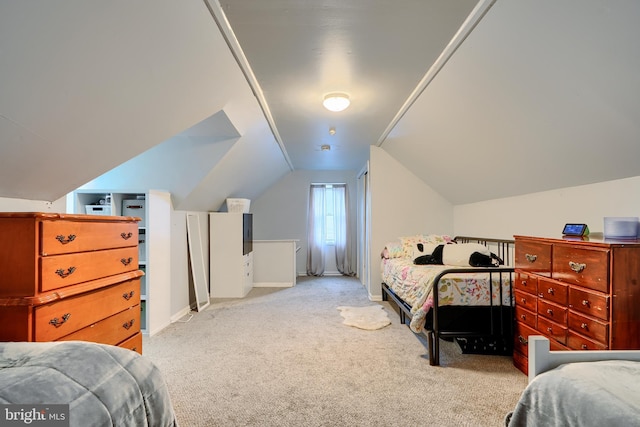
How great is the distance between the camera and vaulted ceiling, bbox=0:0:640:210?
4.22ft

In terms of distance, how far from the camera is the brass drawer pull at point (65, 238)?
1488 millimetres

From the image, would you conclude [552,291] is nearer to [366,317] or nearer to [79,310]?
[366,317]

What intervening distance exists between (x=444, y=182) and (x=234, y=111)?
2.83 metres

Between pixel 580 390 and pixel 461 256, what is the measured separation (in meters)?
2.54

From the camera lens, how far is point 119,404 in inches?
37.6

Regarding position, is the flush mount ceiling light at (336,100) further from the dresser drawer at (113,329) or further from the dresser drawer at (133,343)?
the dresser drawer at (133,343)

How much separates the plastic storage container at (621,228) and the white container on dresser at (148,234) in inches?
143

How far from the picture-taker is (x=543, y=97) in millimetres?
→ 1901

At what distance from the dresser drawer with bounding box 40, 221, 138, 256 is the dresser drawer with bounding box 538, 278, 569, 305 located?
2.68 metres

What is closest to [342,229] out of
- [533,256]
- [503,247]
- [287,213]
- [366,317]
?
[287,213]

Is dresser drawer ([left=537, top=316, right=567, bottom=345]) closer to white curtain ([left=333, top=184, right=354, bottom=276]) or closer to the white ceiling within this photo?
the white ceiling

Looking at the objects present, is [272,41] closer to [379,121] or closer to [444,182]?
[379,121]

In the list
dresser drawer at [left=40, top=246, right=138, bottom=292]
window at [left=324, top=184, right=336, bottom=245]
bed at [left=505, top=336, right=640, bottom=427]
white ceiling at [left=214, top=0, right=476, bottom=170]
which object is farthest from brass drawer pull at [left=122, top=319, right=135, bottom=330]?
window at [left=324, top=184, right=336, bottom=245]

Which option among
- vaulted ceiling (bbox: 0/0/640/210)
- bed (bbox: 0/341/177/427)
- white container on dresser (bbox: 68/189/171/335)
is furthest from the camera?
white container on dresser (bbox: 68/189/171/335)
